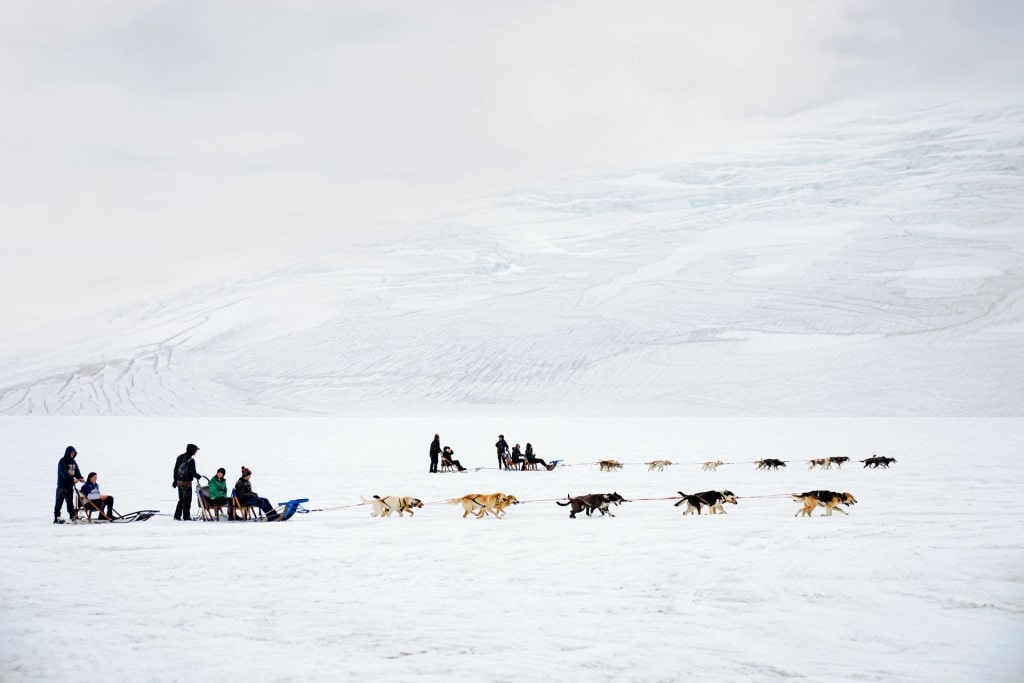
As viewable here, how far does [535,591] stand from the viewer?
8.78m

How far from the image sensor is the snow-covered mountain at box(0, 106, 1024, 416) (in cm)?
6119

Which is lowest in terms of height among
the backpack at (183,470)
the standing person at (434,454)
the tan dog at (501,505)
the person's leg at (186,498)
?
the person's leg at (186,498)

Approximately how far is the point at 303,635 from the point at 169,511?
8.78 m

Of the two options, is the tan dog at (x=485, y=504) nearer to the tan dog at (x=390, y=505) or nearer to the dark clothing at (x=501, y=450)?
the tan dog at (x=390, y=505)

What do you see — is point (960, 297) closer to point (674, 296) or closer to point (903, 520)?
point (674, 296)

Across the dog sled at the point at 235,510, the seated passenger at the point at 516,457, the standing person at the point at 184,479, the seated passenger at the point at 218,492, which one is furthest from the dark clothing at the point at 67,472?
the seated passenger at the point at 516,457

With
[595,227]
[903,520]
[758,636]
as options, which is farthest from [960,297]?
[758,636]

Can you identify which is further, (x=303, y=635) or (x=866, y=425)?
(x=866, y=425)

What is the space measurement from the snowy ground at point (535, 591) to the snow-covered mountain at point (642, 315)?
148 feet

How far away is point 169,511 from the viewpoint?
15156 mm

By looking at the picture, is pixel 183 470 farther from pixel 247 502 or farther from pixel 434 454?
pixel 434 454

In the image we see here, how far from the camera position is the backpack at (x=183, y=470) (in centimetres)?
1351

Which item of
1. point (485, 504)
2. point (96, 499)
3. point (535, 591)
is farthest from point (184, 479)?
point (535, 591)

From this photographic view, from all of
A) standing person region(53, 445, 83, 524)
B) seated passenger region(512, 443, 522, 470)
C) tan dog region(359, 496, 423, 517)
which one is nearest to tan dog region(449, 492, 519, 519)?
tan dog region(359, 496, 423, 517)
